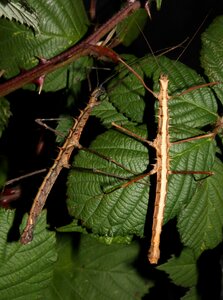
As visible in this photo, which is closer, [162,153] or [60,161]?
[162,153]

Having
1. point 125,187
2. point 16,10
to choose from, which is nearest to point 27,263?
point 125,187

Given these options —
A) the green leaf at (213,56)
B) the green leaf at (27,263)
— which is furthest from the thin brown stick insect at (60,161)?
the green leaf at (213,56)

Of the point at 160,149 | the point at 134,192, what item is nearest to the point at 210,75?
the point at 160,149

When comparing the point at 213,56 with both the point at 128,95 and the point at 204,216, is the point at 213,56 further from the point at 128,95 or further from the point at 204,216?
the point at 204,216

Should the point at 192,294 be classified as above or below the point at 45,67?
below

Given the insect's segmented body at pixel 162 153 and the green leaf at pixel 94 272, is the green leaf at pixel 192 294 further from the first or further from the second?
the insect's segmented body at pixel 162 153

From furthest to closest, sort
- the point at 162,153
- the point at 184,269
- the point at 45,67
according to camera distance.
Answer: the point at 184,269 → the point at 162,153 → the point at 45,67

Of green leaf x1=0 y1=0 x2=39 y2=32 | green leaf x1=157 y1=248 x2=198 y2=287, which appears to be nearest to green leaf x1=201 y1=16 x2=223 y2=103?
green leaf x1=0 y1=0 x2=39 y2=32

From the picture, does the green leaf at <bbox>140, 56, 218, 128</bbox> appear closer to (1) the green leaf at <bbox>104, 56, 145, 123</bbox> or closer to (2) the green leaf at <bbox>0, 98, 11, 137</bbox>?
(1) the green leaf at <bbox>104, 56, 145, 123</bbox>
